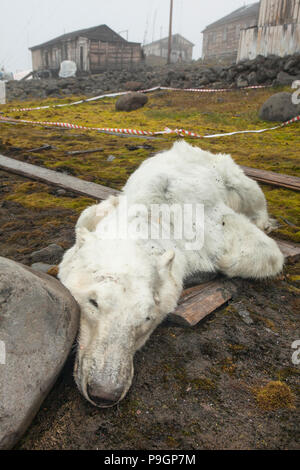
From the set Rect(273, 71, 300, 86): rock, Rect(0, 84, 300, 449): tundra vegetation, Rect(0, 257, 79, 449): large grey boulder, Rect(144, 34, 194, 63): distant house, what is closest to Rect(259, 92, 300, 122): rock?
Rect(273, 71, 300, 86): rock

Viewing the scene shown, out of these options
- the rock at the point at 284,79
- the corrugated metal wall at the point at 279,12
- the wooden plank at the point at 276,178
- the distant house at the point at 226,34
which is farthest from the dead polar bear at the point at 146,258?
the distant house at the point at 226,34

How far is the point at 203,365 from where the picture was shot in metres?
2.45

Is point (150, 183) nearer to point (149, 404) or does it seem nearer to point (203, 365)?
point (203, 365)

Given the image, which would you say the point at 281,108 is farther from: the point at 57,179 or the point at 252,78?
the point at 57,179

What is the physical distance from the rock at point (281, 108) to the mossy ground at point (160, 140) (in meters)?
0.45

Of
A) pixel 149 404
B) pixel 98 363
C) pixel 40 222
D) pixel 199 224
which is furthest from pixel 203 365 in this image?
pixel 40 222

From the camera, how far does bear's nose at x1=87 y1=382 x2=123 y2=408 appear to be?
1.90 metres

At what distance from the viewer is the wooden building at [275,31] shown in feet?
56.1

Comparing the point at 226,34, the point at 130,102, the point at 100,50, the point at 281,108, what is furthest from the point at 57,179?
the point at 226,34

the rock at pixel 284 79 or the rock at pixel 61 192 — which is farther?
the rock at pixel 284 79

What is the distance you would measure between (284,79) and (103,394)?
57.5 feet

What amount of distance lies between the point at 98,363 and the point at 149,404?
0.43 meters

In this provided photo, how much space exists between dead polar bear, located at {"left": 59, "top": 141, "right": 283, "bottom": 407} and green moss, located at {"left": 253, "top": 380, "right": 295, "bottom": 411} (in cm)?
83

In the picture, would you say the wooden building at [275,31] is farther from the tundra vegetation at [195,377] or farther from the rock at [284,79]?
the tundra vegetation at [195,377]
